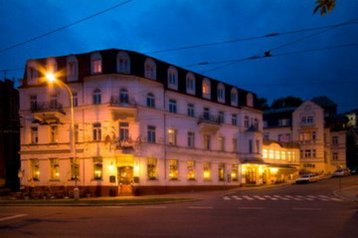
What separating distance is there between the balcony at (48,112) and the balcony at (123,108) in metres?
5.53

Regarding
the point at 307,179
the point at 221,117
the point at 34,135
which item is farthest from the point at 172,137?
the point at 307,179

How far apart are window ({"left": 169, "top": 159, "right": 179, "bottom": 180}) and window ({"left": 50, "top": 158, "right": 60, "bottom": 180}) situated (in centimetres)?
1107

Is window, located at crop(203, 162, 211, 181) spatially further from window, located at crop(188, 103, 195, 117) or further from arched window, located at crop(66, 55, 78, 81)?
arched window, located at crop(66, 55, 78, 81)

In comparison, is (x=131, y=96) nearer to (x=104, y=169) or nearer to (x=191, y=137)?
(x=104, y=169)

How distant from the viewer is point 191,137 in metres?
53.2

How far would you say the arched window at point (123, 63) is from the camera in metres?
44.4

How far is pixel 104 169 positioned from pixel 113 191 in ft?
Answer: 7.19

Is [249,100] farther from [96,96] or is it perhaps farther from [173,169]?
[96,96]

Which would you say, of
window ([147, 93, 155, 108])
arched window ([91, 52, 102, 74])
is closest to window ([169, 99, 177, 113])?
window ([147, 93, 155, 108])

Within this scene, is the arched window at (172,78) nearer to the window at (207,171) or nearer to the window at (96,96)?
the window at (96,96)

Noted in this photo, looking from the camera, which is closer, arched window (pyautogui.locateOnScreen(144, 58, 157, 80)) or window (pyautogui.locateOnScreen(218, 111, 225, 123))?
arched window (pyautogui.locateOnScreen(144, 58, 157, 80))

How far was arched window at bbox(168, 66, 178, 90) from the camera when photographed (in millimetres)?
50031

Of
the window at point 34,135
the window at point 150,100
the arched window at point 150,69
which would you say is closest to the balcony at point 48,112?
the window at point 34,135

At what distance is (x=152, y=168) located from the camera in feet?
154
